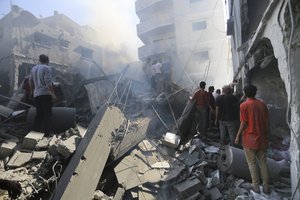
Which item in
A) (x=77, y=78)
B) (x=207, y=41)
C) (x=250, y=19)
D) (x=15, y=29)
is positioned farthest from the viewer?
(x=207, y=41)

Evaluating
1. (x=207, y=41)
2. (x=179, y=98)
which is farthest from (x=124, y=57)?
(x=179, y=98)

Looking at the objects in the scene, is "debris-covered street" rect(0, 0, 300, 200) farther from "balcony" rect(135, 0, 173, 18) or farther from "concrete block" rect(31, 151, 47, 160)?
"balcony" rect(135, 0, 173, 18)

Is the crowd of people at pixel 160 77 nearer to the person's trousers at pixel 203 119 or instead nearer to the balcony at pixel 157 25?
the person's trousers at pixel 203 119

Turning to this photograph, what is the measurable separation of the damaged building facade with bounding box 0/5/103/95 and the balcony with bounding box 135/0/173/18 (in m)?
12.1

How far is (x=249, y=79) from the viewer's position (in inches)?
346

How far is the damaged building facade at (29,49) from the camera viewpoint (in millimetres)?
19016

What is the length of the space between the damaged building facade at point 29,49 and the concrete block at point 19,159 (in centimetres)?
1047

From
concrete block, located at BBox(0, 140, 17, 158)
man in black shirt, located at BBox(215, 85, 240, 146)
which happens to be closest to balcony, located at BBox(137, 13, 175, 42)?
man in black shirt, located at BBox(215, 85, 240, 146)

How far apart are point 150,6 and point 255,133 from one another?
34254mm

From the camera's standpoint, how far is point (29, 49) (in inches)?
828

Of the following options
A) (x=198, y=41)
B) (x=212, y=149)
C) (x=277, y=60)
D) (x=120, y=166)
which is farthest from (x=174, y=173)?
(x=198, y=41)

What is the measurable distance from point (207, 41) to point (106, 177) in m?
27.3

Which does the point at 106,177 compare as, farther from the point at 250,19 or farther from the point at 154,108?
the point at 250,19

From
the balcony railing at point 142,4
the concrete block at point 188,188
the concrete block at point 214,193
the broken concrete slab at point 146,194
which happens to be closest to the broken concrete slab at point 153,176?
the broken concrete slab at point 146,194
